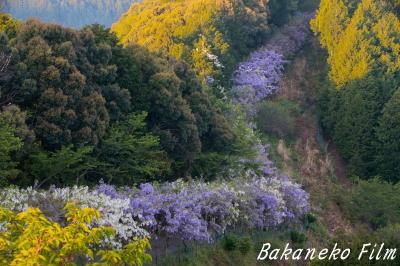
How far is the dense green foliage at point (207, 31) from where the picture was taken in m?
35.2

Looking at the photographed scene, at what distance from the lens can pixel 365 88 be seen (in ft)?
106

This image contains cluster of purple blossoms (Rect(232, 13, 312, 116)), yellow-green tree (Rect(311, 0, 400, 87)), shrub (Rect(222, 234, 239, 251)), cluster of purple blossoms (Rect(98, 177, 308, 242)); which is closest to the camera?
cluster of purple blossoms (Rect(98, 177, 308, 242))

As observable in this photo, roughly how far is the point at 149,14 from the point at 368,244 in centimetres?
3233

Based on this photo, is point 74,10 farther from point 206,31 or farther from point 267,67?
point 206,31

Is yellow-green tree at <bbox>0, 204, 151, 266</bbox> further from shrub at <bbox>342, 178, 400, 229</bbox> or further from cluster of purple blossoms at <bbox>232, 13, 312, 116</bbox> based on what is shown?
cluster of purple blossoms at <bbox>232, 13, 312, 116</bbox>

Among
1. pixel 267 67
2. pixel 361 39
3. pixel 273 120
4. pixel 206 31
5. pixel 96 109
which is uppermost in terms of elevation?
pixel 361 39

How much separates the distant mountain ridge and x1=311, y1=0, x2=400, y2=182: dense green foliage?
38266mm

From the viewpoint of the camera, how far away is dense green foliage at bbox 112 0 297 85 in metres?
35.2

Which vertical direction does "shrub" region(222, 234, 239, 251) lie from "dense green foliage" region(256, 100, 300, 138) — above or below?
below

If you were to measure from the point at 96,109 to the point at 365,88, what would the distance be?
A: 19419 mm

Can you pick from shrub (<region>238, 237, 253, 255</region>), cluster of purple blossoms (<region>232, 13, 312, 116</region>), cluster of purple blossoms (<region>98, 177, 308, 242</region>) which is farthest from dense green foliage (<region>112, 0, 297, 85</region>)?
shrub (<region>238, 237, 253, 255</region>)

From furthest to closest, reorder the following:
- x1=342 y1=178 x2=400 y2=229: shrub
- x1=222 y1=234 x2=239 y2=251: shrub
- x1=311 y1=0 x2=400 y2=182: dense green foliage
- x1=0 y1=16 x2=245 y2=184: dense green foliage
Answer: x1=311 y1=0 x2=400 y2=182: dense green foliage < x1=342 y1=178 x2=400 y2=229: shrub < x1=222 y1=234 x2=239 y2=251: shrub < x1=0 y1=16 x2=245 y2=184: dense green foliage

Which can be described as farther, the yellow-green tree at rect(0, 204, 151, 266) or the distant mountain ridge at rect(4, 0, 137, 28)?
the distant mountain ridge at rect(4, 0, 137, 28)

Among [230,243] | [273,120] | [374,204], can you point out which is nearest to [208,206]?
[230,243]
